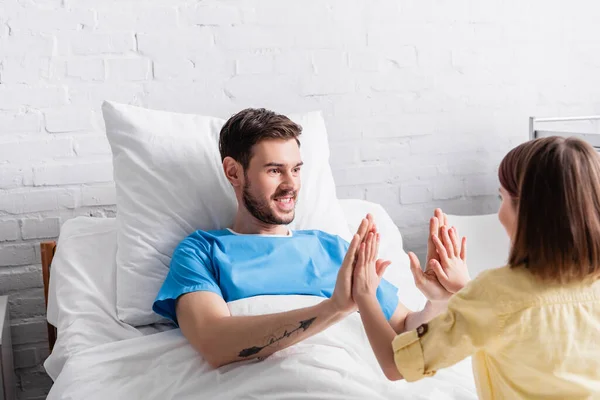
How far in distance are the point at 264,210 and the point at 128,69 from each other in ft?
2.36

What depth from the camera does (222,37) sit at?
2.24 metres

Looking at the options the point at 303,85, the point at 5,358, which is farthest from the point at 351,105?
the point at 5,358

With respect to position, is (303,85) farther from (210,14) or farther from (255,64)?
(210,14)

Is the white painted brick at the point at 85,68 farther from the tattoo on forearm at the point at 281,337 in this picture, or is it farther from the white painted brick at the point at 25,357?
the tattoo on forearm at the point at 281,337

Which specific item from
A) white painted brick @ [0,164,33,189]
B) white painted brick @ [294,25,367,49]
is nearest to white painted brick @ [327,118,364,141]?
white painted brick @ [294,25,367,49]

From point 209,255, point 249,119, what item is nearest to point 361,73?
point 249,119

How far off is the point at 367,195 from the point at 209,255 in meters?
0.93

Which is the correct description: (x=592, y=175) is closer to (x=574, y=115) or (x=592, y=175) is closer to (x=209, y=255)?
(x=209, y=255)

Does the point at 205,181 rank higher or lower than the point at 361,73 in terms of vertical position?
lower

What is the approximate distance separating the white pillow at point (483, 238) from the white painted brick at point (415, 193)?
0.15m

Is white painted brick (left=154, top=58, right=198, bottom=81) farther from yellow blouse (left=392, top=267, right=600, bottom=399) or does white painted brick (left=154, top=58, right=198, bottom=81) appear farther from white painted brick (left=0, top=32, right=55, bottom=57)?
yellow blouse (left=392, top=267, right=600, bottom=399)

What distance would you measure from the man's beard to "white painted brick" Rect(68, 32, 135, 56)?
0.68 meters

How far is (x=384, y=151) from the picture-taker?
2.48 meters

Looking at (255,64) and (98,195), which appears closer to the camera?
(98,195)
